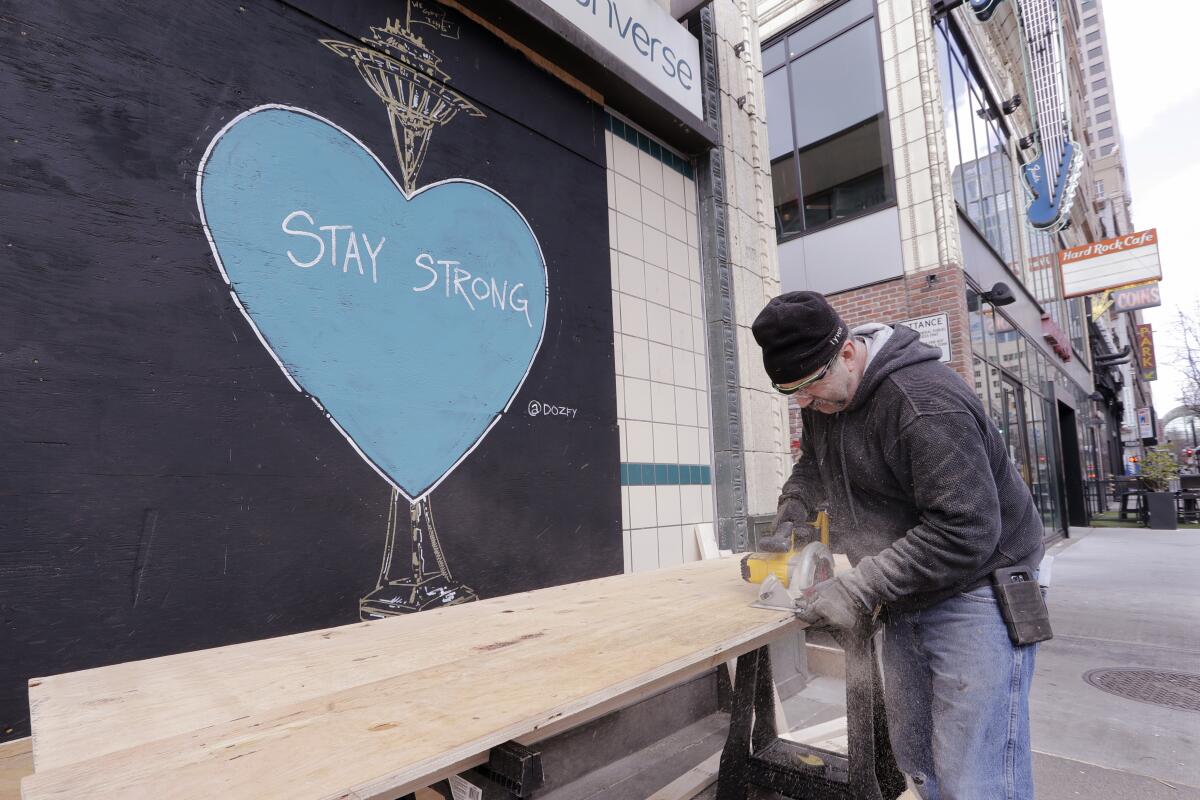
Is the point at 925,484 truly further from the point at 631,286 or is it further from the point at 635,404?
the point at 631,286

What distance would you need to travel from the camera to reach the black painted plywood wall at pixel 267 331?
5.86ft

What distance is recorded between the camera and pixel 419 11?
288cm

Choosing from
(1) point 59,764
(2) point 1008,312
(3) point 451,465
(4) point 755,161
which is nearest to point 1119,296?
(2) point 1008,312

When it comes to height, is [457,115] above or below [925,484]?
above

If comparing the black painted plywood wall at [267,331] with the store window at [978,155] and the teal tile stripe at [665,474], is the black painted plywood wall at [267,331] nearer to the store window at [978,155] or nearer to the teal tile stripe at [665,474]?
the teal tile stripe at [665,474]

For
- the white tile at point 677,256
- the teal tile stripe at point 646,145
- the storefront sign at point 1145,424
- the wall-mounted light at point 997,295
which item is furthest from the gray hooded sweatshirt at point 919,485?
the storefront sign at point 1145,424

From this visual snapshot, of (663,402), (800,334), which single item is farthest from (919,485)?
(663,402)

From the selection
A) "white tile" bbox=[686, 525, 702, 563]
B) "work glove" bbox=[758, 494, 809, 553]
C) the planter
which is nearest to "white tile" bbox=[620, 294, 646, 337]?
"white tile" bbox=[686, 525, 702, 563]

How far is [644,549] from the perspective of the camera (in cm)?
376

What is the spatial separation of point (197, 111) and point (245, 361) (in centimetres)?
91

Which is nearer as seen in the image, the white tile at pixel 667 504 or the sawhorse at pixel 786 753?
the sawhorse at pixel 786 753

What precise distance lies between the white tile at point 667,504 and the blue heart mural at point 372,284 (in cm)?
135

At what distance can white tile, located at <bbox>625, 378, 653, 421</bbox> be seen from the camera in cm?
373

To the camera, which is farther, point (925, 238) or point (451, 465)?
point (925, 238)
